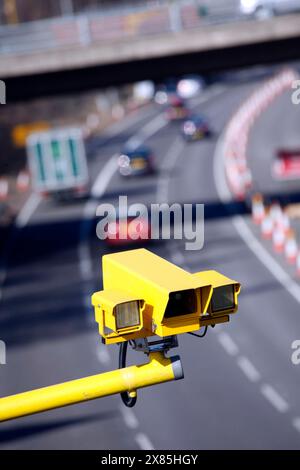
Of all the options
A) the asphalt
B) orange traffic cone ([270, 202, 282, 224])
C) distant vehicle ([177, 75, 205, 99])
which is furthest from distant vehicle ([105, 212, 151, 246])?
distant vehicle ([177, 75, 205, 99])

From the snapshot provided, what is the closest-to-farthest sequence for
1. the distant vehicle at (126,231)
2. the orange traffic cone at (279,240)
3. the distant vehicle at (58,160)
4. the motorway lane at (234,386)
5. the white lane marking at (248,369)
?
the motorway lane at (234,386), the white lane marking at (248,369), the orange traffic cone at (279,240), the distant vehicle at (126,231), the distant vehicle at (58,160)

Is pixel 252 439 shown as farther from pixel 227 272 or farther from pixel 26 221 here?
pixel 26 221

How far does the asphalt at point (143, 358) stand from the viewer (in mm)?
23875

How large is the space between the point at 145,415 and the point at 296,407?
370cm

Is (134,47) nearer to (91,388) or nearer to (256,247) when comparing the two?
(256,247)

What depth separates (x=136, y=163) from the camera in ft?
198

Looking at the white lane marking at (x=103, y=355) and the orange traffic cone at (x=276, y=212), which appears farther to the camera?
the orange traffic cone at (x=276, y=212)

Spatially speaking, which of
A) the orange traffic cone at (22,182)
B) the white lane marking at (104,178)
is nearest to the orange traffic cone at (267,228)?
the white lane marking at (104,178)

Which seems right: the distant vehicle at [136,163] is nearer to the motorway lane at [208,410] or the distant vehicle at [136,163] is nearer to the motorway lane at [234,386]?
the motorway lane at [234,386]

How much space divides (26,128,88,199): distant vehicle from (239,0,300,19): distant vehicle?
16162 millimetres

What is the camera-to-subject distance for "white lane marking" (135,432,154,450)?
23.0 m

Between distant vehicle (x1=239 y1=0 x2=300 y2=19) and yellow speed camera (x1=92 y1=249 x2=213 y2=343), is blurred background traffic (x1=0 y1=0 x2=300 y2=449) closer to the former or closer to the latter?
distant vehicle (x1=239 y1=0 x2=300 y2=19)

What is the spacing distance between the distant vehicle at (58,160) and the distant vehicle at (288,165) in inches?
409

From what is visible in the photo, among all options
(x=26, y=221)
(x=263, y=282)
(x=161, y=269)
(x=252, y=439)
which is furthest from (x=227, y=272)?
(x=161, y=269)
